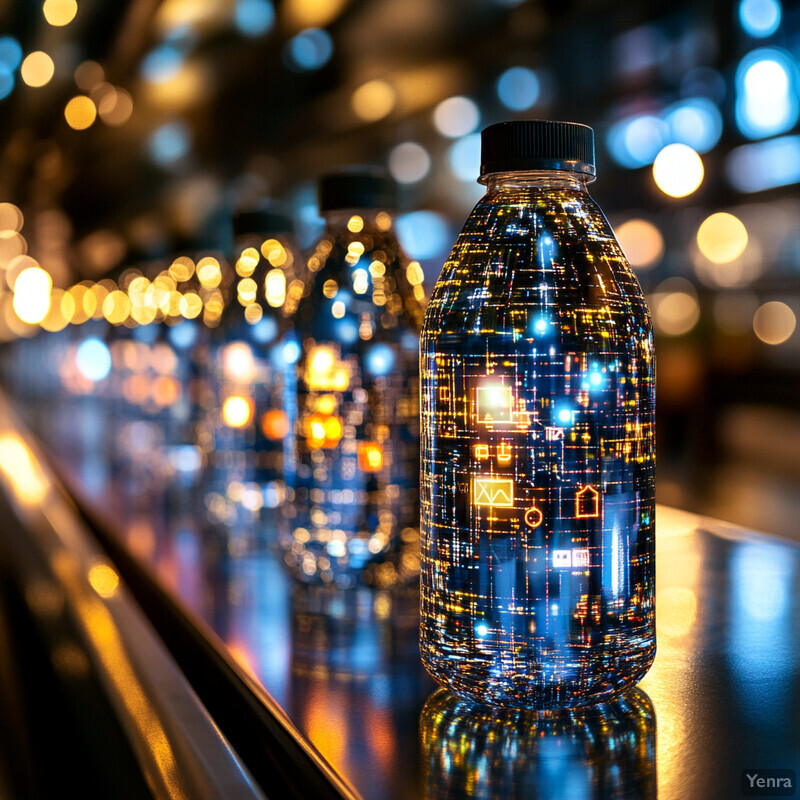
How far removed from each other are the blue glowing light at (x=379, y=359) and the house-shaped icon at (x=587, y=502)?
408mm

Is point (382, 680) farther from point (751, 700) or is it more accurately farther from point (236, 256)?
point (236, 256)

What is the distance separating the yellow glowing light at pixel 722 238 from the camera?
414cm

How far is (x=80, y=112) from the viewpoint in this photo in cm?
238

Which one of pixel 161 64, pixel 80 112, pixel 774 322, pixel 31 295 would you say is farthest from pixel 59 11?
pixel 31 295

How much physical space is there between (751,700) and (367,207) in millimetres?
575

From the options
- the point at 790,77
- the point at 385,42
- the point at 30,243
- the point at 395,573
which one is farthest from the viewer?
the point at 30,243

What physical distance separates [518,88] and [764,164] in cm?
223

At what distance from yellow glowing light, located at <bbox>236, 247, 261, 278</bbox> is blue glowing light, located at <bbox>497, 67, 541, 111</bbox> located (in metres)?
0.57

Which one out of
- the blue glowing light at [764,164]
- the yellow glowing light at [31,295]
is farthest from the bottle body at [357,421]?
the yellow glowing light at [31,295]

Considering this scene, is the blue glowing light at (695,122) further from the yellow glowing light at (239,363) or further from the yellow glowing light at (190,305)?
the yellow glowing light at (239,363)

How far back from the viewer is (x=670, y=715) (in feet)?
1.81

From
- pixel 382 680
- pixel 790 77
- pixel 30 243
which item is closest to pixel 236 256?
pixel 382 680

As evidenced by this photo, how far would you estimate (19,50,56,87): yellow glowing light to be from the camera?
1.97 metres

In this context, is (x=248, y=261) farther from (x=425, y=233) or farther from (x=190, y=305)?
(x=425, y=233)
